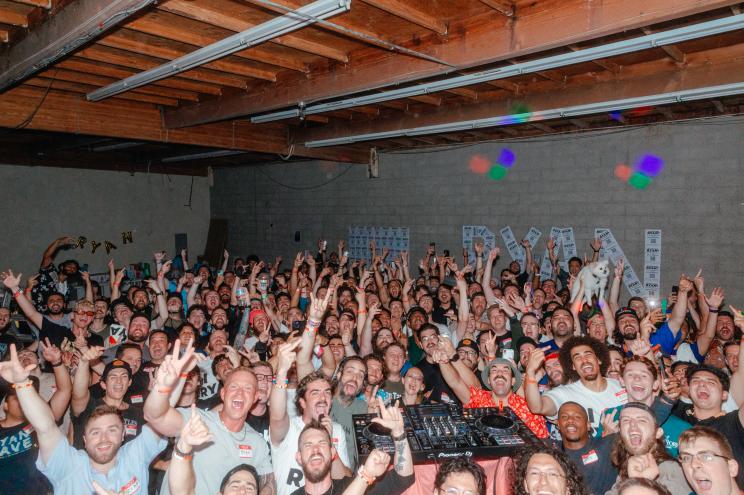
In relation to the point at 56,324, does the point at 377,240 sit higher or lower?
higher

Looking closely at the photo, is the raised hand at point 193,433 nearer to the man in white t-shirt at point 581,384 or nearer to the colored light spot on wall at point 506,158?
the man in white t-shirt at point 581,384

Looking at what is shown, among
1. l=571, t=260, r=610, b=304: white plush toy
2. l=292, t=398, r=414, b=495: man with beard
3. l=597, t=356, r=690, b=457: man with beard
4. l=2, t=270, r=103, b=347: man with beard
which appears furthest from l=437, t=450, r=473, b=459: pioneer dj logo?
l=571, t=260, r=610, b=304: white plush toy

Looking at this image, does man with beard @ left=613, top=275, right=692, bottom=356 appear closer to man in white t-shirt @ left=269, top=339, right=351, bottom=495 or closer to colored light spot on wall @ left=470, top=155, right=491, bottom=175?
man in white t-shirt @ left=269, top=339, right=351, bottom=495

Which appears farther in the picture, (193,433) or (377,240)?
(377,240)

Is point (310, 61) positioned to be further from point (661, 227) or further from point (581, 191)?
point (661, 227)

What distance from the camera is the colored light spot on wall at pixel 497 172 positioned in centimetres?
824

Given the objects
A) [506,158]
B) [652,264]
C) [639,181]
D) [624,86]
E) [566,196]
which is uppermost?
[624,86]

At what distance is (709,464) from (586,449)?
686mm

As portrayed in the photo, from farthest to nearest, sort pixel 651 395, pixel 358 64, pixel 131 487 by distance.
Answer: pixel 358 64, pixel 651 395, pixel 131 487

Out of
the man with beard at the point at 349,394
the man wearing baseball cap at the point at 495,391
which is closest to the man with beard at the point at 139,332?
the man with beard at the point at 349,394

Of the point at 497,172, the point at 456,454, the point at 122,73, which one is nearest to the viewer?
the point at 456,454

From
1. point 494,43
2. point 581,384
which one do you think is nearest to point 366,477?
point 581,384

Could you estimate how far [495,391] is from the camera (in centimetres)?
338

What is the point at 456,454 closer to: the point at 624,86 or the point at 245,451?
the point at 245,451
